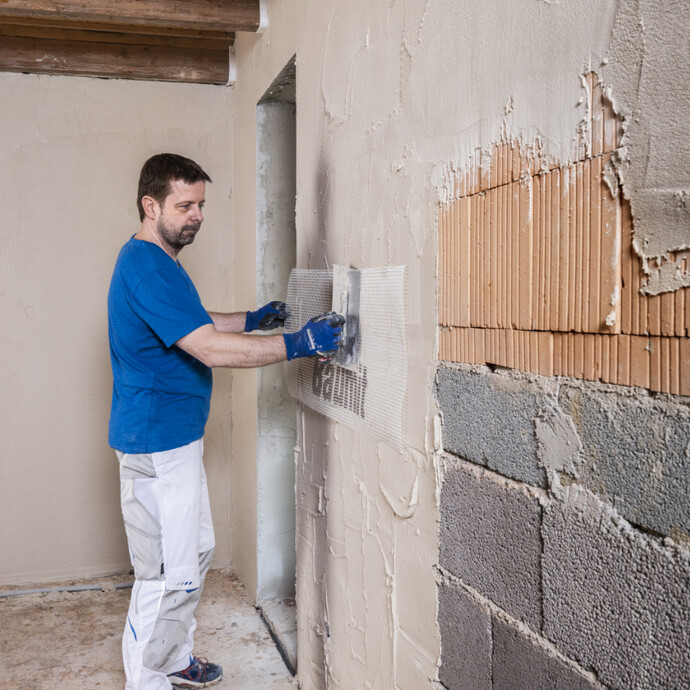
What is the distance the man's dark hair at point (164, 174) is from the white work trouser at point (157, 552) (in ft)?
2.75

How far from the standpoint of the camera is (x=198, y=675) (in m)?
2.33

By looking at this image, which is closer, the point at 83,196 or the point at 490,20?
the point at 490,20

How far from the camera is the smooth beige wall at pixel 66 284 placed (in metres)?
3.24

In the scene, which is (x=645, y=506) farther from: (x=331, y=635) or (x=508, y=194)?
(x=331, y=635)

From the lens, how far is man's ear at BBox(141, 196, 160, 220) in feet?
7.10

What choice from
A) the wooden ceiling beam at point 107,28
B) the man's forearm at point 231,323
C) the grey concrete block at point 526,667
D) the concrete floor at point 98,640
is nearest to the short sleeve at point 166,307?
the man's forearm at point 231,323

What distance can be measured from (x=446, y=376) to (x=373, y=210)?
0.52 metres

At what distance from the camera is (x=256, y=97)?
2885 millimetres

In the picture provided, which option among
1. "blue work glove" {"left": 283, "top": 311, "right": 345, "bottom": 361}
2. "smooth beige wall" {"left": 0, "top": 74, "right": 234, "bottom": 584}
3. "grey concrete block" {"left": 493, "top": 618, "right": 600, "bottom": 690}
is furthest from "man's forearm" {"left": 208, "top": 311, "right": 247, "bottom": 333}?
"grey concrete block" {"left": 493, "top": 618, "right": 600, "bottom": 690}

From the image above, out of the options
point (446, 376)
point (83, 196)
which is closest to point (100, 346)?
point (83, 196)

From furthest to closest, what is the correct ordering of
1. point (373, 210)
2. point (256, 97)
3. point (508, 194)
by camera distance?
1. point (256, 97)
2. point (373, 210)
3. point (508, 194)

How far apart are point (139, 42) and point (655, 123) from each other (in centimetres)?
301

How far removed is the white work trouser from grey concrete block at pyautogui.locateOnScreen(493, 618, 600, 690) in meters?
1.33

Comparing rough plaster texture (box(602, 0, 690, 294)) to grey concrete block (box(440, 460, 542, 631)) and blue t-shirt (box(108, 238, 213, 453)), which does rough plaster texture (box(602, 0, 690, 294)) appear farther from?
blue t-shirt (box(108, 238, 213, 453))
